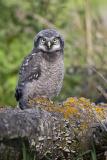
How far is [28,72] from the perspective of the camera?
633 cm

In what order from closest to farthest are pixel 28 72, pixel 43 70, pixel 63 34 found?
pixel 43 70
pixel 28 72
pixel 63 34

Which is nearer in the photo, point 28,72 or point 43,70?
point 43,70

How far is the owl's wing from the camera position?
6.25 m

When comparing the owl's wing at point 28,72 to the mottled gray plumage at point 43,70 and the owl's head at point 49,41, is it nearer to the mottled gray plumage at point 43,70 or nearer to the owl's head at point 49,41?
the mottled gray plumage at point 43,70

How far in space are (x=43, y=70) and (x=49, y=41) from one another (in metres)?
0.35

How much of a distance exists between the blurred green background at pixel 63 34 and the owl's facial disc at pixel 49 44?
298cm

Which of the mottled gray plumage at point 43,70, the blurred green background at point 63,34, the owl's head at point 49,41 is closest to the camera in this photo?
the mottled gray plumage at point 43,70

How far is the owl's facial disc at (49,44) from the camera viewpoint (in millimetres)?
6379

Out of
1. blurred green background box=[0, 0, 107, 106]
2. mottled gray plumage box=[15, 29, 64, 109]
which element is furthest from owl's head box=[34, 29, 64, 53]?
blurred green background box=[0, 0, 107, 106]

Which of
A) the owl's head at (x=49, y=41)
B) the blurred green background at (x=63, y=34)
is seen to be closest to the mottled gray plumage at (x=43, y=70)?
the owl's head at (x=49, y=41)

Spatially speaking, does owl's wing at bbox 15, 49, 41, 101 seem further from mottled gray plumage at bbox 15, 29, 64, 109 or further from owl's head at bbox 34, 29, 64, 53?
owl's head at bbox 34, 29, 64, 53

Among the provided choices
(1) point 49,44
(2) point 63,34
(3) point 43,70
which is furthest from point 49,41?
(2) point 63,34

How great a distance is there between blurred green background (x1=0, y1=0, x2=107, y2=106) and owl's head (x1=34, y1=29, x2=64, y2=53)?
297 cm

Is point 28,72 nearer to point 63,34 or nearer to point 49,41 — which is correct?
point 49,41
